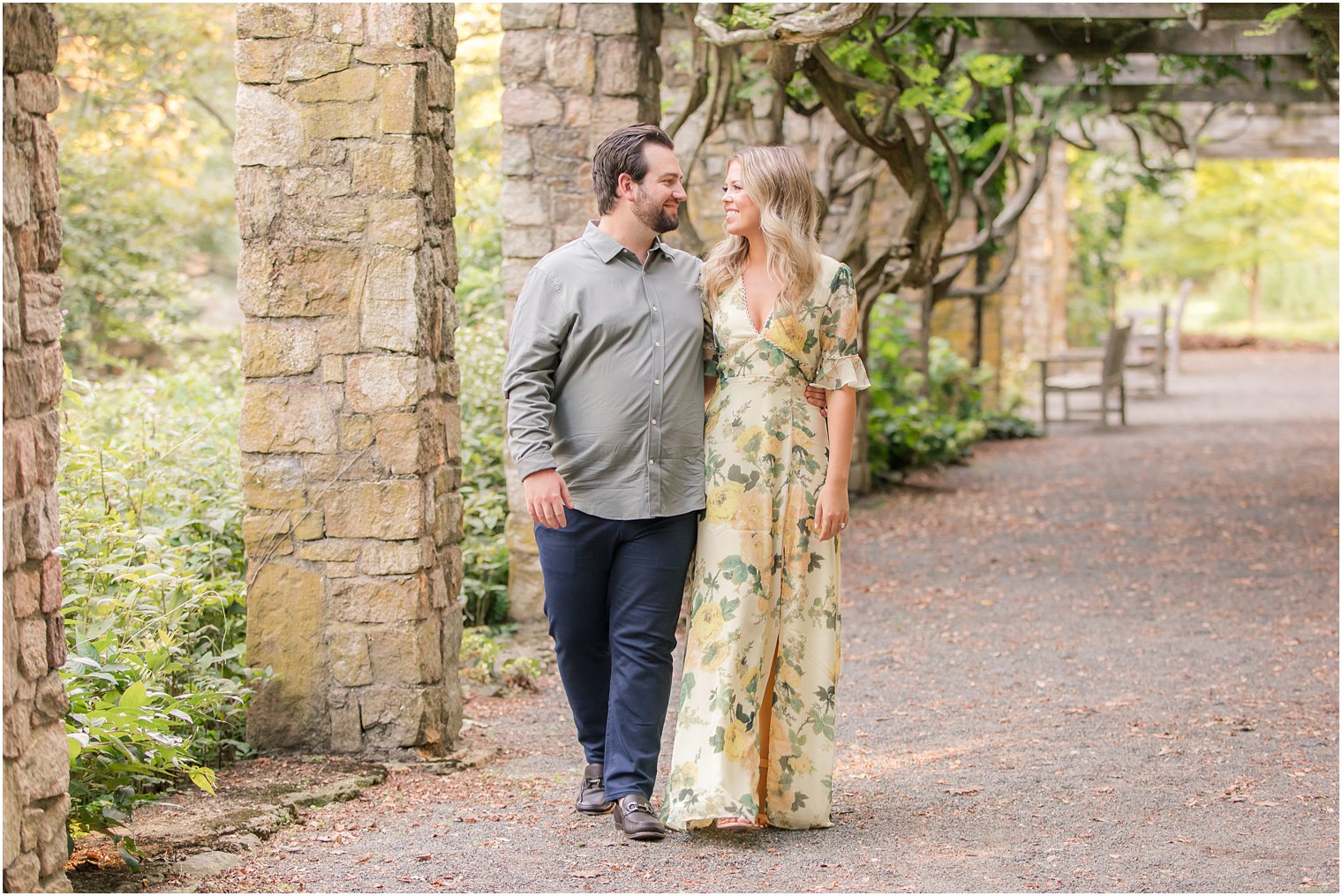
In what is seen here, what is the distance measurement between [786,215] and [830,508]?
0.74 m

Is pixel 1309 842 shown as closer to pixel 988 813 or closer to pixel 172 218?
pixel 988 813

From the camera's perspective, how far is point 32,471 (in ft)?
8.98

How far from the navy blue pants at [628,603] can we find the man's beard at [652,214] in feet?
2.42

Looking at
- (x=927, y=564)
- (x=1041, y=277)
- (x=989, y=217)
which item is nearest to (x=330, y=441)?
(x=927, y=564)

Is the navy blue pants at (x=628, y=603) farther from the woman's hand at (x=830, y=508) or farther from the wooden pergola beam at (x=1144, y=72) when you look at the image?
the wooden pergola beam at (x=1144, y=72)

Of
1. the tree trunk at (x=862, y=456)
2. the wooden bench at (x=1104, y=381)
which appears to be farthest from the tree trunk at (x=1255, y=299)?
the tree trunk at (x=862, y=456)

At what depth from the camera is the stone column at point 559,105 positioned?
6.17m

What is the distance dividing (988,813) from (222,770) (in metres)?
2.20

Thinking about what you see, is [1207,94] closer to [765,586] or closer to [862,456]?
[862,456]

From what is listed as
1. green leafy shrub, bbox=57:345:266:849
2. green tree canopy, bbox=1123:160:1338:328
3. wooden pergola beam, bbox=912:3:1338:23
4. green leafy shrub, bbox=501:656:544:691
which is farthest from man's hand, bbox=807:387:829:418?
green tree canopy, bbox=1123:160:1338:328

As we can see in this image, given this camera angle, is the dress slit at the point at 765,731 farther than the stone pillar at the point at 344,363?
No

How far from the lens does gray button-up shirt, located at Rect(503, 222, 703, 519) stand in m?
3.55

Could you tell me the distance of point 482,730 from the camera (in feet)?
15.9

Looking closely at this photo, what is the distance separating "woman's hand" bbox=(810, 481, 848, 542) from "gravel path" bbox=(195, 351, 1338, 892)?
0.79 metres
